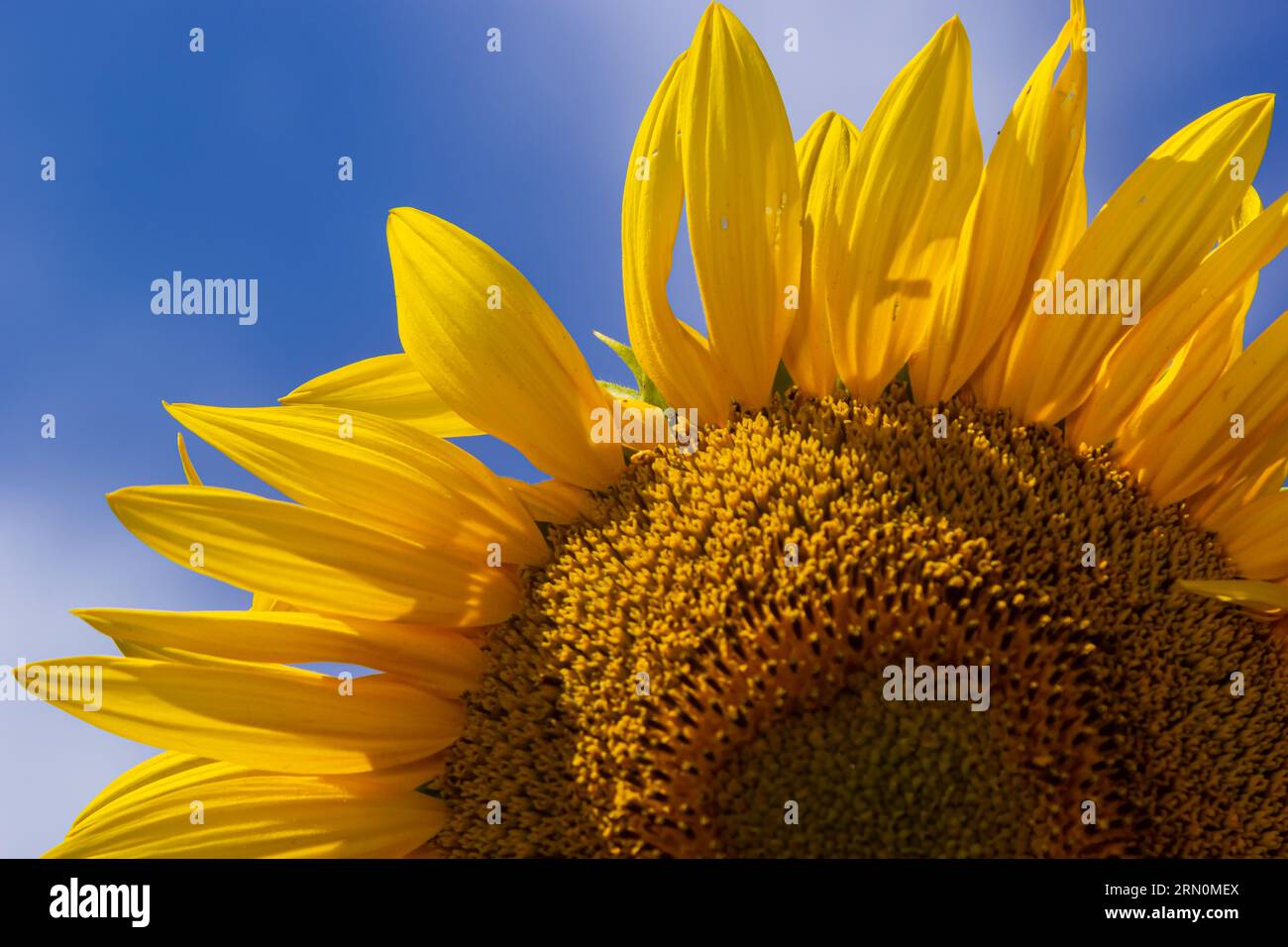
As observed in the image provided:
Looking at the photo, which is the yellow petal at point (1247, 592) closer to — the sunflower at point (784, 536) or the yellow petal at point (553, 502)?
the sunflower at point (784, 536)

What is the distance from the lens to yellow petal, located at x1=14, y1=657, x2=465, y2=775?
7.45 feet

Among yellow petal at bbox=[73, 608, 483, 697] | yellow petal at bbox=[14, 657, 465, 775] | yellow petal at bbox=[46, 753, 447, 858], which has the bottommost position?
yellow petal at bbox=[46, 753, 447, 858]

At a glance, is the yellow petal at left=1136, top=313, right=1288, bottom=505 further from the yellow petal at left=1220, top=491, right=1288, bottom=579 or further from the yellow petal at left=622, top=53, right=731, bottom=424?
the yellow petal at left=622, top=53, right=731, bottom=424

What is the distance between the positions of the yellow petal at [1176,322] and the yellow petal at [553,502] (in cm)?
109

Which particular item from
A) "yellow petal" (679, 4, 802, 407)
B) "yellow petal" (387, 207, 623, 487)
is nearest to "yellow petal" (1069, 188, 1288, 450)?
"yellow petal" (679, 4, 802, 407)

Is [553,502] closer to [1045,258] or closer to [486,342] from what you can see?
[486,342]

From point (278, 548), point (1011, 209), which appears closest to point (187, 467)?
point (278, 548)

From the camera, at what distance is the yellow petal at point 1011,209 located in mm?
2275

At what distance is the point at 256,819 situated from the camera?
7.76 feet

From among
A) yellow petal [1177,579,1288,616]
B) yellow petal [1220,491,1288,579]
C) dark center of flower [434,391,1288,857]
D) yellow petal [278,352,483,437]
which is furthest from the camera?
yellow petal [278,352,483,437]

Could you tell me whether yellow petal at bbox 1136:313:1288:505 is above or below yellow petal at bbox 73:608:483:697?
above

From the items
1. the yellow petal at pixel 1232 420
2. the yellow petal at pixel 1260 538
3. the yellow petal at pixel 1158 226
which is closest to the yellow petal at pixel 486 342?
the yellow petal at pixel 1158 226

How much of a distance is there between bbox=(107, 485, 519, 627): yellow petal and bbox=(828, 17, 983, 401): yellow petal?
109 centimetres

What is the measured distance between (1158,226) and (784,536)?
104cm
